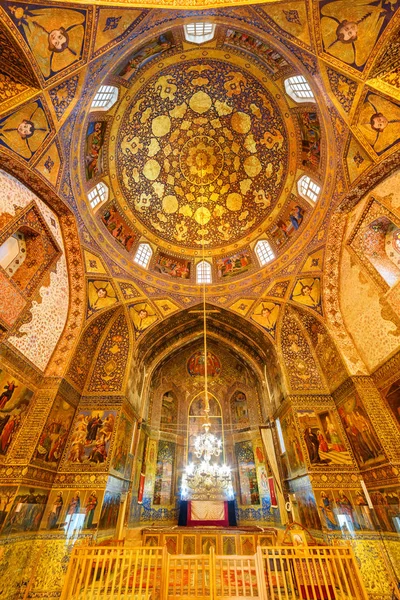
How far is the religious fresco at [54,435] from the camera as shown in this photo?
354 inches

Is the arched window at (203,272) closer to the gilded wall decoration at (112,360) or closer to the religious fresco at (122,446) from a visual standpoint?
the gilded wall decoration at (112,360)

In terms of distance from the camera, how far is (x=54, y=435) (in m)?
9.63

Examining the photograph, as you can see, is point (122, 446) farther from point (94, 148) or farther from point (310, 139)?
point (310, 139)

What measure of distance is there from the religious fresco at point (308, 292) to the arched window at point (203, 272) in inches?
169

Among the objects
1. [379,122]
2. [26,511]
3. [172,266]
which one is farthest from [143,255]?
[26,511]

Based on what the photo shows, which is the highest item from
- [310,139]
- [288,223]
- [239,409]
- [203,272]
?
[310,139]

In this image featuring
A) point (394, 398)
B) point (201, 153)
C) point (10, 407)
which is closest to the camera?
point (10, 407)

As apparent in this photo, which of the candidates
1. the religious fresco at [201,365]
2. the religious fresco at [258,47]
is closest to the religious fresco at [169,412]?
the religious fresco at [201,365]

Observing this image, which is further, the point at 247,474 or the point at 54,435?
the point at 247,474

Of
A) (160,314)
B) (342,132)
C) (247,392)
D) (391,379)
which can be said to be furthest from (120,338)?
(342,132)

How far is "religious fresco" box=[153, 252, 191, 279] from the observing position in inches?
551

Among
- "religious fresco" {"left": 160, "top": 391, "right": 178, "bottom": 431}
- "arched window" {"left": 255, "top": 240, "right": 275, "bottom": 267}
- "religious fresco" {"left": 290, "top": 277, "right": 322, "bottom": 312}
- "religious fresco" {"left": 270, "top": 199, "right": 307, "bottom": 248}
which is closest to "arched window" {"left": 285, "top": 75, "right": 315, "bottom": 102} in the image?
"religious fresco" {"left": 270, "top": 199, "right": 307, "bottom": 248}

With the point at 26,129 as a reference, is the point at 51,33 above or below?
above

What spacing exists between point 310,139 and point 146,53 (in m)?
6.56
